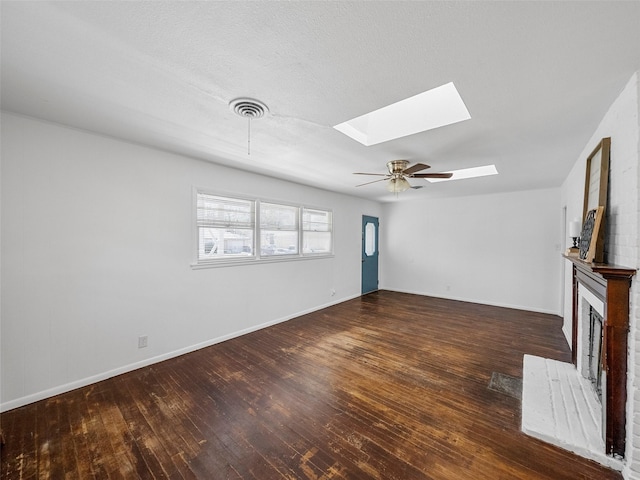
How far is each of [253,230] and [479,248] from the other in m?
5.04

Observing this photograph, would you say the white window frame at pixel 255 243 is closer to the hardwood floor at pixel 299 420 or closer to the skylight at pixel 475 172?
the hardwood floor at pixel 299 420

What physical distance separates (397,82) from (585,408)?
3015mm

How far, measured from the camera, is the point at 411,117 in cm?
242

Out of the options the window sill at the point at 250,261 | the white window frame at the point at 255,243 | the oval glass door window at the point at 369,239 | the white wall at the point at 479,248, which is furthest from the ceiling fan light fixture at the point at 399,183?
the white wall at the point at 479,248

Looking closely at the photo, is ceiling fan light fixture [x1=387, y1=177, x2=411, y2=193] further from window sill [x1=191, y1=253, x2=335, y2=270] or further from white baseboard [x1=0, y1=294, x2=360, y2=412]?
white baseboard [x1=0, y1=294, x2=360, y2=412]

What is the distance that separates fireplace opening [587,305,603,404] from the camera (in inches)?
87.8

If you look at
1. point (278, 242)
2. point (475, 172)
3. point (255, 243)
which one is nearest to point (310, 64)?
point (255, 243)

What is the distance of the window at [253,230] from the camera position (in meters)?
3.51

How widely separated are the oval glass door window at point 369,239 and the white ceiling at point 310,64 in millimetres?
4161

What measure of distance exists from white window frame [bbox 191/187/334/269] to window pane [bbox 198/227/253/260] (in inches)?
1.8

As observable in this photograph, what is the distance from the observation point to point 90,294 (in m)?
2.57

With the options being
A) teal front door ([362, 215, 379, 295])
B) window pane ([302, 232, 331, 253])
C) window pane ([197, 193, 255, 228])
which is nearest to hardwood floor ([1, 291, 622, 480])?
window pane ([197, 193, 255, 228])

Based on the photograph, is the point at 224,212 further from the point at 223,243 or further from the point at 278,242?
the point at 278,242

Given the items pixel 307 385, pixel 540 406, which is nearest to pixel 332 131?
pixel 307 385
